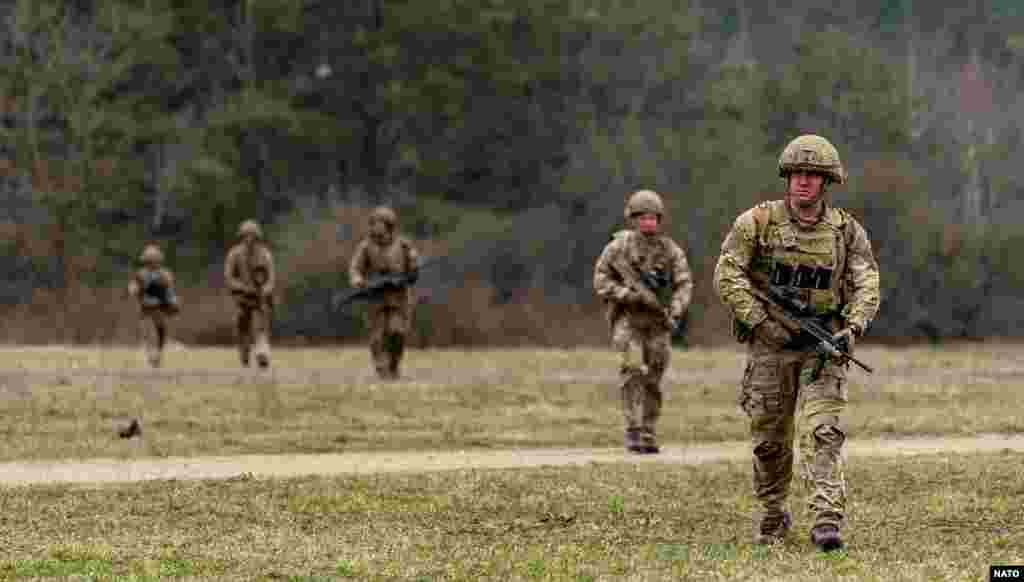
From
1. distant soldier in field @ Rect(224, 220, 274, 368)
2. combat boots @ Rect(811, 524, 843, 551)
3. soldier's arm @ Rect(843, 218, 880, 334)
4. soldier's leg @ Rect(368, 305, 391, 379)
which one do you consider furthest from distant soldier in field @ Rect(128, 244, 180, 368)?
combat boots @ Rect(811, 524, 843, 551)

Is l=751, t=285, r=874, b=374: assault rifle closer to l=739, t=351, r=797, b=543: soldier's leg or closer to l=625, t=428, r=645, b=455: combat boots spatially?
l=739, t=351, r=797, b=543: soldier's leg

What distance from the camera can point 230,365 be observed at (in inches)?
1243

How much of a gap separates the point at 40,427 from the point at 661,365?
6.66m

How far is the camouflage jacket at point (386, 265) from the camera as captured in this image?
27.2 meters

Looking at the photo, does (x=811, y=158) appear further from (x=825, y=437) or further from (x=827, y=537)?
(x=827, y=537)

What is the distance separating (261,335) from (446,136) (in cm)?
3002

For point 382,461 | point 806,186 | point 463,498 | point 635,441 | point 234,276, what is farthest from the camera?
point 234,276

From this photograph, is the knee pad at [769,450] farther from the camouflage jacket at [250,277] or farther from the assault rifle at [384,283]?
the camouflage jacket at [250,277]

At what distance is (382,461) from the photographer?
57.5ft

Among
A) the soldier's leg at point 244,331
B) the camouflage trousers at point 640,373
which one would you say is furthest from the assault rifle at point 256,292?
the camouflage trousers at point 640,373

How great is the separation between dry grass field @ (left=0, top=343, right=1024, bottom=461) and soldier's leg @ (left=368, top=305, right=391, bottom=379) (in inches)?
13.0

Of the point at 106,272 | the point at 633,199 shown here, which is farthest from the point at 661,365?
the point at 106,272

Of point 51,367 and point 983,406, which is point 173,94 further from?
point 983,406

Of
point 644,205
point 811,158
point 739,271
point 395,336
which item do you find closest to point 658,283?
point 644,205
